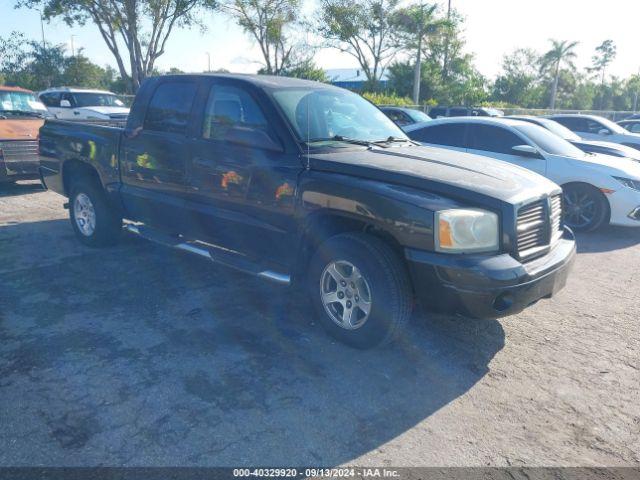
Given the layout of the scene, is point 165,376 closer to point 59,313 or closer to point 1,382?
point 1,382

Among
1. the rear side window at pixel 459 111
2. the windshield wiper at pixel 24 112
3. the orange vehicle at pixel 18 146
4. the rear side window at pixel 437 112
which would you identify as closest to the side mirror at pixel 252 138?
the orange vehicle at pixel 18 146

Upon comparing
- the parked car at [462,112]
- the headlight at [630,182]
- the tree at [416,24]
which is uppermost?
the tree at [416,24]

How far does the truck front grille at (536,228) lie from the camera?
3.56 metres

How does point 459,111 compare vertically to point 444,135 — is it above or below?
above

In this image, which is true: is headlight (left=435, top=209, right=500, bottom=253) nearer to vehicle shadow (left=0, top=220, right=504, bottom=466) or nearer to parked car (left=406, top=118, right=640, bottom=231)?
vehicle shadow (left=0, top=220, right=504, bottom=466)

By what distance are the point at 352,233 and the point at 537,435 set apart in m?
1.70

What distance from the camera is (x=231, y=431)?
2.85m

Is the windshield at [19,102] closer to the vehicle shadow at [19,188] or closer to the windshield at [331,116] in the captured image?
the vehicle shadow at [19,188]

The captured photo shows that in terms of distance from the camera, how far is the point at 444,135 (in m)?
8.42

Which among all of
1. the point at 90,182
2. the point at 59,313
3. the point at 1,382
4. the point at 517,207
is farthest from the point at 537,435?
the point at 90,182

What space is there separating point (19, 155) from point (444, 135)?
708 centimetres

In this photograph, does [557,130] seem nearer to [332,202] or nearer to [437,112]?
[332,202]

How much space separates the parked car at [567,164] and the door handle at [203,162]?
472cm

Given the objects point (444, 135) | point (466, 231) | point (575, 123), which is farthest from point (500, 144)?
point (575, 123)
